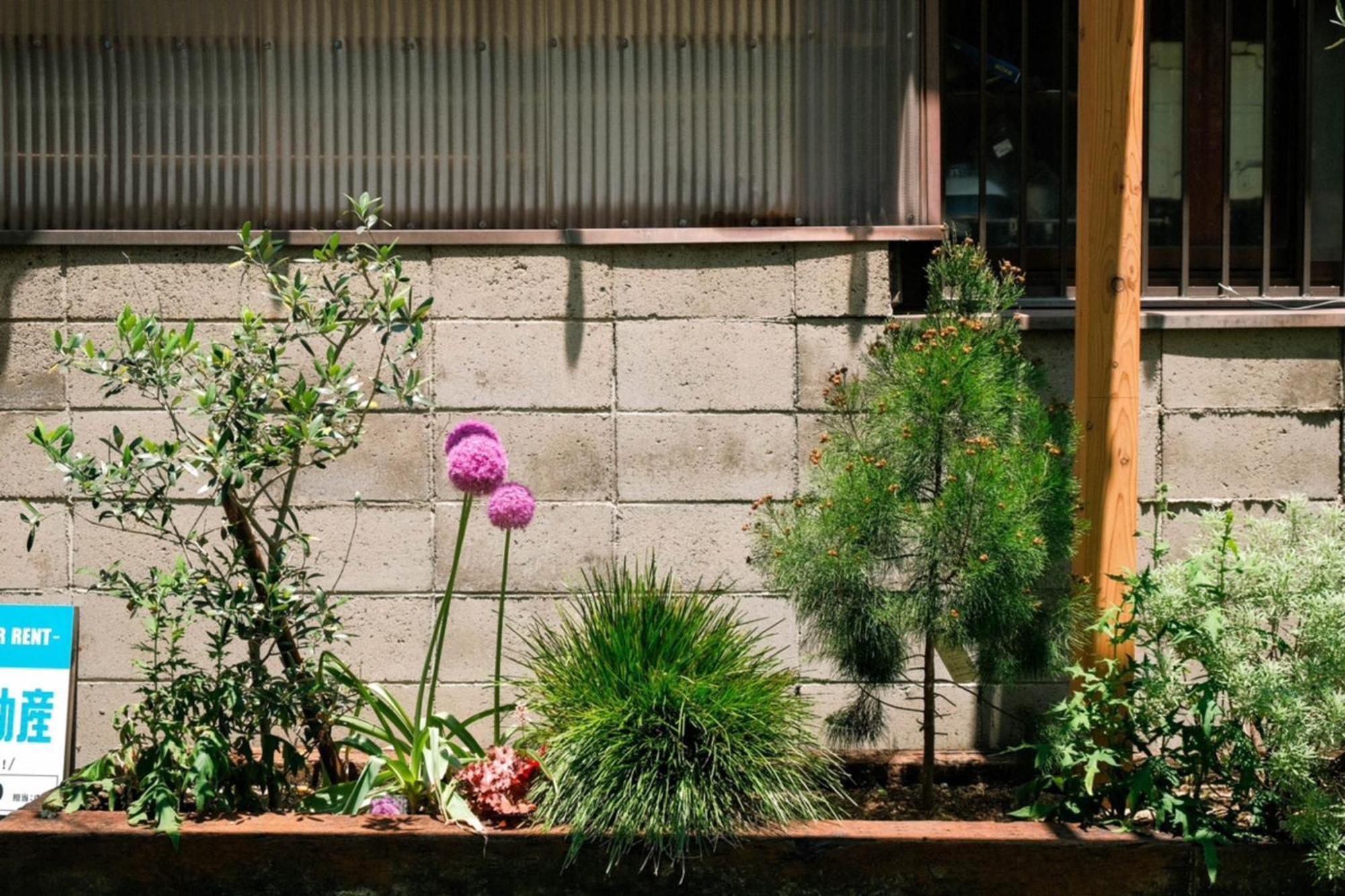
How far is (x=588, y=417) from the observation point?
18.0ft

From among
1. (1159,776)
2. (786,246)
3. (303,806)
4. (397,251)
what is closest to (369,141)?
(397,251)

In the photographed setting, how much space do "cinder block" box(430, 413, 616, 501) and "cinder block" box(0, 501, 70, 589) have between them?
1458 mm

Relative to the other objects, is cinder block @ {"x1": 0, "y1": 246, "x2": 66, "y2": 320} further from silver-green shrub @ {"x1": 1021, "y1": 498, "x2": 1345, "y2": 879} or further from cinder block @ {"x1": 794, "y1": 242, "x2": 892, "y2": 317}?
silver-green shrub @ {"x1": 1021, "y1": 498, "x2": 1345, "y2": 879}

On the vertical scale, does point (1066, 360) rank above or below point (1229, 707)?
above

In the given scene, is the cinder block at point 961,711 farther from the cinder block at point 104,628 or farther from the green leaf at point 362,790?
the cinder block at point 104,628

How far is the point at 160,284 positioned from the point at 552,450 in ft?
5.42

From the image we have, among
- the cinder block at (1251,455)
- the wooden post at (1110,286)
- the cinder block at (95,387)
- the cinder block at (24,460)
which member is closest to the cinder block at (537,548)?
the cinder block at (95,387)

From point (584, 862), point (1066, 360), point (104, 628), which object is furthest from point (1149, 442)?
point (104, 628)

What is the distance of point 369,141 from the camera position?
555cm

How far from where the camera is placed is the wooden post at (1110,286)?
15.4ft

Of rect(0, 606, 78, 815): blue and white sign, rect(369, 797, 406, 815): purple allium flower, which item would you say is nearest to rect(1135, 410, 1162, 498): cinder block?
rect(369, 797, 406, 815): purple allium flower

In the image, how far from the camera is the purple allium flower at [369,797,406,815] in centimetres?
436

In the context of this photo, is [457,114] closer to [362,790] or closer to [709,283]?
[709,283]

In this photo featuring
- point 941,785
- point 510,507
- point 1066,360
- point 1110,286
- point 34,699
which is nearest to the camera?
point 510,507
